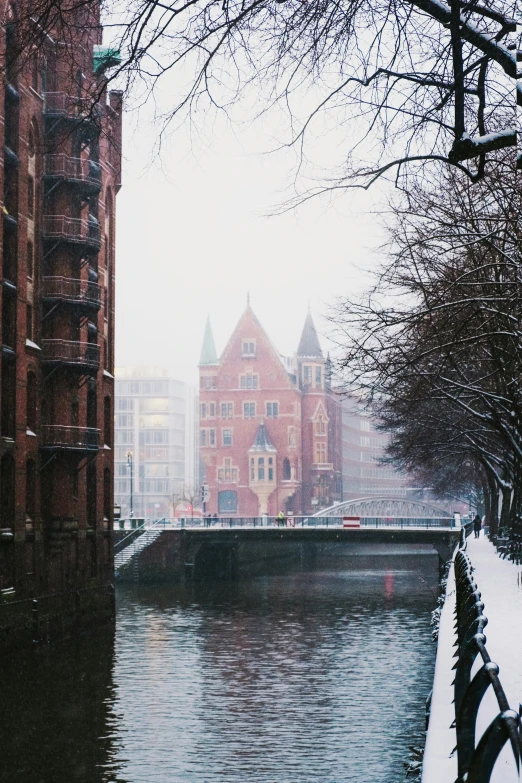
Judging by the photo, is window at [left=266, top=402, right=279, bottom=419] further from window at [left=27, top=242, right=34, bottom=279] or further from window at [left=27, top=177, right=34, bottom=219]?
window at [left=27, top=177, right=34, bottom=219]

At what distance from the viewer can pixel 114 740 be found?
24.7m

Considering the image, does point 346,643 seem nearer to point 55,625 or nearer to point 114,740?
point 55,625

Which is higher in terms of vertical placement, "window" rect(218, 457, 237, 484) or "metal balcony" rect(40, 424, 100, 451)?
"window" rect(218, 457, 237, 484)

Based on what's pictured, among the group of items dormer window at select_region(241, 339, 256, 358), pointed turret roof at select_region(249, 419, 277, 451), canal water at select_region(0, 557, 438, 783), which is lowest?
canal water at select_region(0, 557, 438, 783)

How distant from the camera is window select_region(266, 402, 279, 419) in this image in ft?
404

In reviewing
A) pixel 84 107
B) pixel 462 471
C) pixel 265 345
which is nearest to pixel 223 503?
pixel 265 345

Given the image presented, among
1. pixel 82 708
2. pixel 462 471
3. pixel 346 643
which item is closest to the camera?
pixel 82 708

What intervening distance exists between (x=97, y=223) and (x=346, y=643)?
19.0 m

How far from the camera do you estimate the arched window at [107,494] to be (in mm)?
49812

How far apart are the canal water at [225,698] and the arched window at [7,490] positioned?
440 cm

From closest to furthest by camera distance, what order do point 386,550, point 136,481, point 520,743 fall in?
point 520,743, point 386,550, point 136,481

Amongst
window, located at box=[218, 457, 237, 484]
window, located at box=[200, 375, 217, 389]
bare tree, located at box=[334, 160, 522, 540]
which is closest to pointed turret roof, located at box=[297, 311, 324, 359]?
window, located at box=[200, 375, 217, 389]

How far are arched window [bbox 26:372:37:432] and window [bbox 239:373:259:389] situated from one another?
81861 mm

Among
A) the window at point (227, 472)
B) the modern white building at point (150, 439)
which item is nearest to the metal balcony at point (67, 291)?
the window at point (227, 472)
